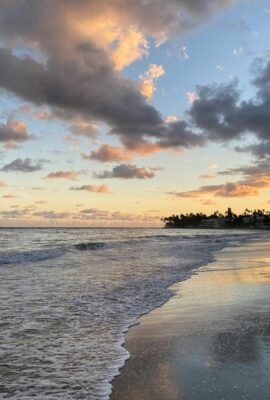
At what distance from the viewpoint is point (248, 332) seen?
7.21 metres

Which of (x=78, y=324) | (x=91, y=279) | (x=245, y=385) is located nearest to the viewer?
(x=245, y=385)

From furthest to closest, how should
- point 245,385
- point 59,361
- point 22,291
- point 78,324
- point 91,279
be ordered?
1. point 91,279
2. point 22,291
3. point 78,324
4. point 59,361
5. point 245,385

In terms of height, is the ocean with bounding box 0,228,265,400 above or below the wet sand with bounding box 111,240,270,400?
below

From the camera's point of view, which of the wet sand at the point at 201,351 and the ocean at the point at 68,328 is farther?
the ocean at the point at 68,328

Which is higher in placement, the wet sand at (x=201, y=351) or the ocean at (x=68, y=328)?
the wet sand at (x=201, y=351)

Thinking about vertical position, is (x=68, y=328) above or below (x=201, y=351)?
below

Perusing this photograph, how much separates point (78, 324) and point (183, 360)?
128 inches

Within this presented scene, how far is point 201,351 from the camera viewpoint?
6188mm

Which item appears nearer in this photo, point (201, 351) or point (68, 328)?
point (201, 351)

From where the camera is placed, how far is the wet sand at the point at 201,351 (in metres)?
4.68

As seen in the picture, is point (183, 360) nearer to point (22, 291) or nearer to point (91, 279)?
point (22, 291)

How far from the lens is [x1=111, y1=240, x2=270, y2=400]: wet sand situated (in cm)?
468

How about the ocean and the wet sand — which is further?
the ocean

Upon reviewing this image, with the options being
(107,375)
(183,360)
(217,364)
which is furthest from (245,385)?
(107,375)
